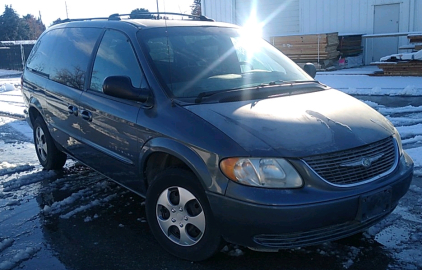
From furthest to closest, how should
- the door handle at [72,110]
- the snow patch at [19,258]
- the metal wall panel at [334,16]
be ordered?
the metal wall panel at [334,16] → the door handle at [72,110] → the snow patch at [19,258]

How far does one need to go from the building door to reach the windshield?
14.6 meters

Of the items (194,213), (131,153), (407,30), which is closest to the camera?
(194,213)

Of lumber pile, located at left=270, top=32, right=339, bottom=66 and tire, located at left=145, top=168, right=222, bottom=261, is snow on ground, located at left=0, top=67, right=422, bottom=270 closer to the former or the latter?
tire, located at left=145, top=168, right=222, bottom=261

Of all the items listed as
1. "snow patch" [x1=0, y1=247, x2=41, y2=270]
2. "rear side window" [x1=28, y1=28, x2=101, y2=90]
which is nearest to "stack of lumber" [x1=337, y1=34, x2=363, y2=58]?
"rear side window" [x1=28, y1=28, x2=101, y2=90]

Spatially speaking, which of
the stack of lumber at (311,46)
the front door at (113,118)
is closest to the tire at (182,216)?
the front door at (113,118)

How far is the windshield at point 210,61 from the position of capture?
377cm

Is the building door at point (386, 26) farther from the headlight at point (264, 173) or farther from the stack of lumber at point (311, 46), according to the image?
the headlight at point (264, 173)

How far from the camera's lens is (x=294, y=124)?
125 inches

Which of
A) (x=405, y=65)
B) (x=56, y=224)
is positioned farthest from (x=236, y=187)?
(x=405, y=65)

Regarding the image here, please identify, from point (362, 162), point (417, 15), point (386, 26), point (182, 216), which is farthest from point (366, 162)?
point (386, 26)

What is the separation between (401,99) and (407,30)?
851 cm

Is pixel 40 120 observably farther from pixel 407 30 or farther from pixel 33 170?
pixel 407 30

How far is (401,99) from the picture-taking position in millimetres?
10000

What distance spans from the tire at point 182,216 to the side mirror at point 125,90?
669 millimetres
